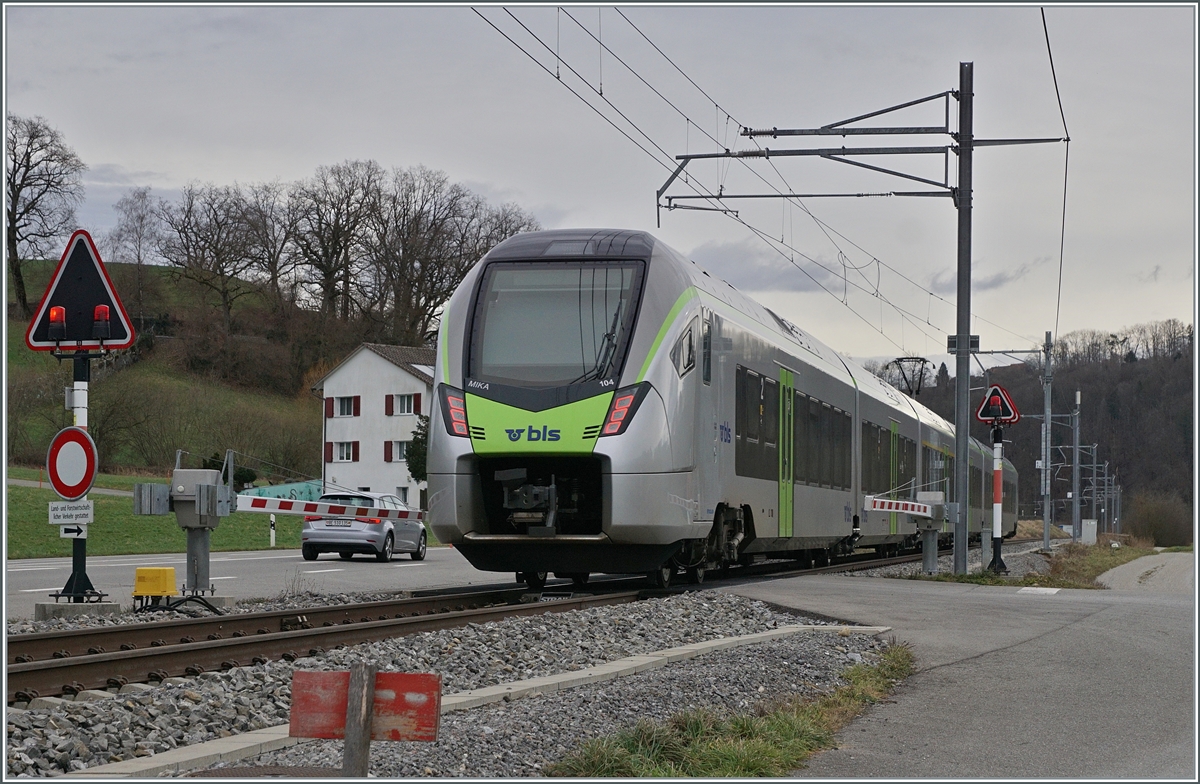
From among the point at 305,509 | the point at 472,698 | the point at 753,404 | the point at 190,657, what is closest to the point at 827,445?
the point at 753,404

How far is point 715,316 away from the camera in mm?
15234

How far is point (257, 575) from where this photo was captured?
830 inches

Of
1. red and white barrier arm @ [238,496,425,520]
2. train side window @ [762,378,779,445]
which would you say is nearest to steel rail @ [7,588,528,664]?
red and white barrier arm @ [238,496,425,520]

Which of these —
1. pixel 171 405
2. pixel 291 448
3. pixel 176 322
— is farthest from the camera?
pixel 176 322

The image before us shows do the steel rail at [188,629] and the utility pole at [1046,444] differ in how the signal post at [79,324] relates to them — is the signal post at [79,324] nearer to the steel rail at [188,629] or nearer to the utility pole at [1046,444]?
the steel rail at [188,629]

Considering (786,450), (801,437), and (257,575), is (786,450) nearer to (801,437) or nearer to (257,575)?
(801,437)

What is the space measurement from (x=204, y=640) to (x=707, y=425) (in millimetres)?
5918

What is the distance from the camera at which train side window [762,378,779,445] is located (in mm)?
17281

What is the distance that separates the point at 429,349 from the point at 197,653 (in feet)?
221

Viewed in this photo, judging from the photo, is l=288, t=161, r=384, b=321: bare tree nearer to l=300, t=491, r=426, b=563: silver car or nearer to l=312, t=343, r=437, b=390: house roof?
l=312, t=343, r=437, b=390: house roof

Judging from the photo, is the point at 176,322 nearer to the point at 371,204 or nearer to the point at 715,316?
the point at 371,204

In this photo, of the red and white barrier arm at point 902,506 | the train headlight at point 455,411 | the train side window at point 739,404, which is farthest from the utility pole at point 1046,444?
the train headlight at point 455,411

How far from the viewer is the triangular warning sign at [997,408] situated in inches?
931

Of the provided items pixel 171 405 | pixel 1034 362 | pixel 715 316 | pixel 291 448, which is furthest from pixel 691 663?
pixel 291 448
